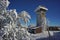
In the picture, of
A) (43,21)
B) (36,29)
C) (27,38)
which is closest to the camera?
(27,38)

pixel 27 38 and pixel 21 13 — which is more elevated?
pixel 21 13

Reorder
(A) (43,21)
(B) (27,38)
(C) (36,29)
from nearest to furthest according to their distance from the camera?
(B) (27,38) → (C) (36,29) → (A) (43,21)

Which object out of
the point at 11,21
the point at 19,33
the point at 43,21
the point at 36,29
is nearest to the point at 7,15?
the point at 11,21

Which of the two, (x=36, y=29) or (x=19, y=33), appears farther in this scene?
(x=36, y=29)

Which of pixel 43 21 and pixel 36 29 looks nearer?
pixel 36 29

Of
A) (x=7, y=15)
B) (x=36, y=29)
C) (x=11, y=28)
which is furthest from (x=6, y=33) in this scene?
(x=36, y=29)

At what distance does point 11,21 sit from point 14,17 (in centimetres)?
27

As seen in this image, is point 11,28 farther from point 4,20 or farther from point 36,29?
point 36,29

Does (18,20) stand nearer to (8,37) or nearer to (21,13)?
(21,13)

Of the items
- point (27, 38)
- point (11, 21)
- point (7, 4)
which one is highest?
point (7, 4)

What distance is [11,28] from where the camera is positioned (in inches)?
384

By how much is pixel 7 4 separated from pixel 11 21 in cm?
93

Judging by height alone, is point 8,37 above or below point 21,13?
below

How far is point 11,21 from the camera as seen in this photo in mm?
10086
